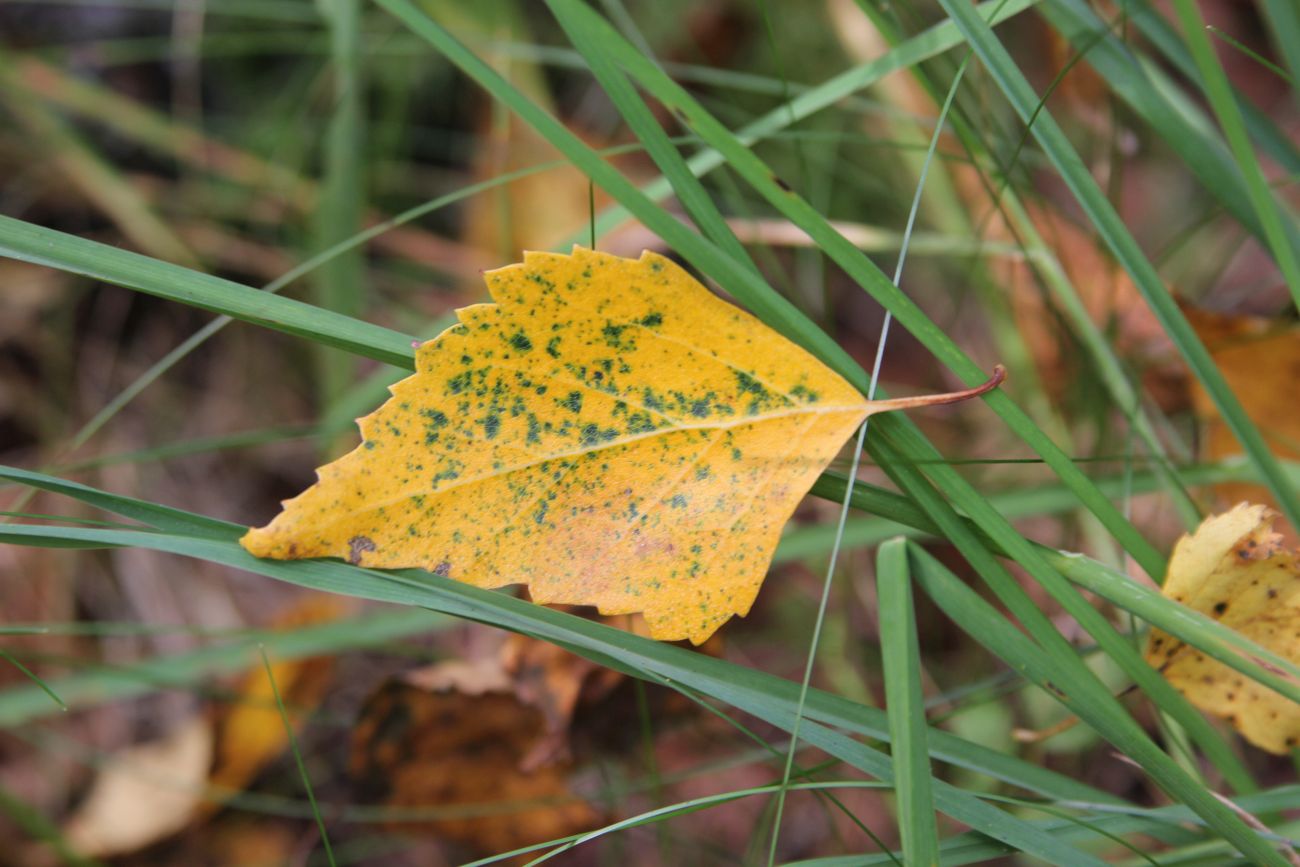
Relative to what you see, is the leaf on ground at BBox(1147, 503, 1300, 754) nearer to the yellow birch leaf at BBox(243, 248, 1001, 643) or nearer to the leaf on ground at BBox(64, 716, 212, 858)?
the yellow birch leaf at BBox(243, 248, 1001, 643)

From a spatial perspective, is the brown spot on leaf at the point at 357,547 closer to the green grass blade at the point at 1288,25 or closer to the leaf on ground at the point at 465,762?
the leaf on ground at the point at 465,762

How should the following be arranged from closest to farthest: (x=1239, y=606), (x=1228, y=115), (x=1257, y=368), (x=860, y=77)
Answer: (x=1228, y=115) → (x=1239, y=606) → (x=860, y=77) → (x=1257, y=368)

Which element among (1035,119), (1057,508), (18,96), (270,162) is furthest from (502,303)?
(18,96)

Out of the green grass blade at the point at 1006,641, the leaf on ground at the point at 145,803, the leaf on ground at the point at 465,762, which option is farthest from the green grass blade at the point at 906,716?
the leaf on ground at the point at 145,803

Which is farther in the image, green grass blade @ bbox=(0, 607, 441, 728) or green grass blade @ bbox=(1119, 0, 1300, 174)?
green grass blade @ bbox=(0, 607, 441, 728)

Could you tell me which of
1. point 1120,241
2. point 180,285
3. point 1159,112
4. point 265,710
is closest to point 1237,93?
point 1159,112

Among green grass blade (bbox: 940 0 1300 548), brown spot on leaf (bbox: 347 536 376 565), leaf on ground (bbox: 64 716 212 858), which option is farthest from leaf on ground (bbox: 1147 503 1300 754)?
leaf on ground (bbox: 64 716 212 858)

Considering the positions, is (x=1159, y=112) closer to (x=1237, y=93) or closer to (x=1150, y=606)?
(x=1237, y=93)
